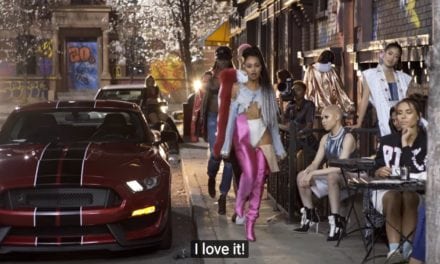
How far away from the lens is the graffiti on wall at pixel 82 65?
41656 millimetres

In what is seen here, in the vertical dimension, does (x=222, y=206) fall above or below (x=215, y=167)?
below

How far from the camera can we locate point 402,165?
21.6 feet

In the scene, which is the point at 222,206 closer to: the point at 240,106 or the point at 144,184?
the point at 240,106

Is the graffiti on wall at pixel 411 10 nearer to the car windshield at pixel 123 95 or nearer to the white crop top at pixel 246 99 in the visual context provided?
the white crop top at pixel 246 99

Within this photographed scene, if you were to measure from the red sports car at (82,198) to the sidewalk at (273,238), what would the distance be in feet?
2.60

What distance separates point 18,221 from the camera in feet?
22.6

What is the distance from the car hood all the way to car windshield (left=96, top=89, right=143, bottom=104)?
9097 mm

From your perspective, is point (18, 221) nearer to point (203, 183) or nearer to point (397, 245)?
point (397, 245)

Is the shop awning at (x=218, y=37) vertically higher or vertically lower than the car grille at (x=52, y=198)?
higher

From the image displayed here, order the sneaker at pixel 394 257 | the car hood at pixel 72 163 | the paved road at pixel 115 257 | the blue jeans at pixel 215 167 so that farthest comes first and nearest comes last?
the blue jeans at pixel 215 167 < the paved road at pixel 115 257 < the car hood at pixel 72 163 < the sneaker at pixel 394 257

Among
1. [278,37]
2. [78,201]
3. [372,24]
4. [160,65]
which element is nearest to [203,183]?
[372,24]

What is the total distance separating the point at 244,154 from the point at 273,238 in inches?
33.6

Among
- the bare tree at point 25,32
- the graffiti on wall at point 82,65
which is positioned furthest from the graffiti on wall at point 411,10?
the graffiti on wall at point 82,65

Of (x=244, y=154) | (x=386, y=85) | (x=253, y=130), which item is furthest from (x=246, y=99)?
(x=386, y=85)
